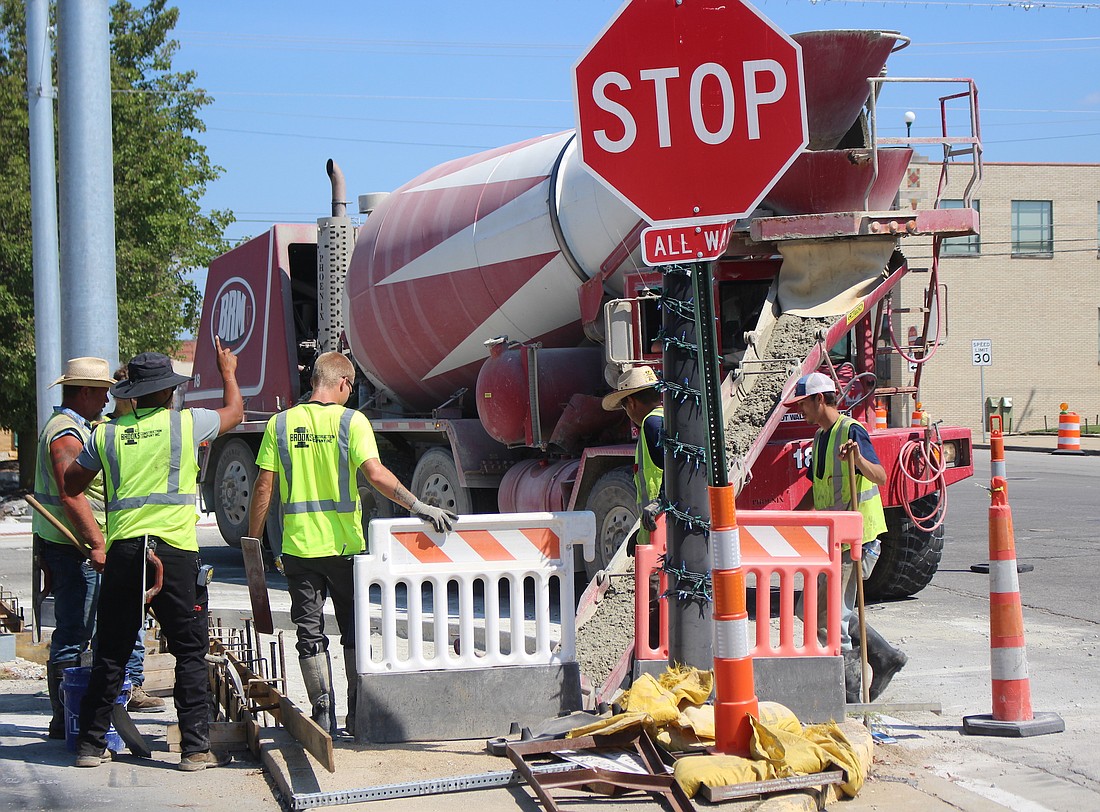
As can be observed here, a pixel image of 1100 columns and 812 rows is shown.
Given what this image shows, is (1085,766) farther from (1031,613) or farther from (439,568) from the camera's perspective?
(1031,613)

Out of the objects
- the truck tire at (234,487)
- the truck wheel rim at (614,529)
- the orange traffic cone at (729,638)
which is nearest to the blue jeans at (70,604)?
the orange traffic cone at (729,638)

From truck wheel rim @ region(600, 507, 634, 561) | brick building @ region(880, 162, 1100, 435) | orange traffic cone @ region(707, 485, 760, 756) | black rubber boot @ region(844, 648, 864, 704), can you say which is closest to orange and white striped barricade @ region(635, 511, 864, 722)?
black rubber boot @ region(844, 648, 864, 704)

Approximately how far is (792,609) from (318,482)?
2288 millimetres

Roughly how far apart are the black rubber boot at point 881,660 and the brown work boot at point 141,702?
3845 mm

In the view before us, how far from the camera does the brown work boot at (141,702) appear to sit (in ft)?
23.1

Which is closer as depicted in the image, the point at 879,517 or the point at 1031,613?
the point at 879,517

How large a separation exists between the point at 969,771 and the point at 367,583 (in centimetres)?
274

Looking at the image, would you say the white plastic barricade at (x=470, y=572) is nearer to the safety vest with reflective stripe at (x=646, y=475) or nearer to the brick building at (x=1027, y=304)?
the safety vest with reflective stripe at (x=646, y=475)

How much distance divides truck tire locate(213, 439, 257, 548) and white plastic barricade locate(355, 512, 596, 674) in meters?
9.39

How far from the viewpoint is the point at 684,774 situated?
4.93m

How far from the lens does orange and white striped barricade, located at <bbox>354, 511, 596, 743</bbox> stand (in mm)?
5871

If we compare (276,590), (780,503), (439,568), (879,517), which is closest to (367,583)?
(439,568)

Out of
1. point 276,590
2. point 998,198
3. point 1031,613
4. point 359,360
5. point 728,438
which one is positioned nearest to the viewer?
point 728,438

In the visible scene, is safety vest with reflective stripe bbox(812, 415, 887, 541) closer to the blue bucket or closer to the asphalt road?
the asphalt road
